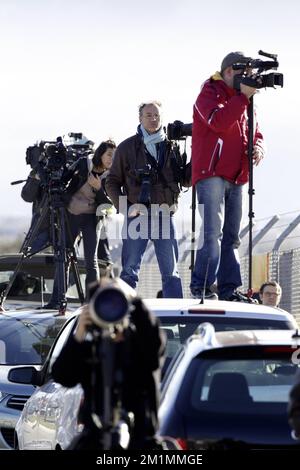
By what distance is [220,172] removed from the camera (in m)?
15.4

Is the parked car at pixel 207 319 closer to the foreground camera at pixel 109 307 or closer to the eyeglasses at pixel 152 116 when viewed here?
the foreground camera at pixel 109 307

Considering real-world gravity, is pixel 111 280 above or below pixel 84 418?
above

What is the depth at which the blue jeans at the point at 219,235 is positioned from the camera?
15.3 m

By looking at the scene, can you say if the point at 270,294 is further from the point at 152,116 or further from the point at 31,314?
the point at 31,314

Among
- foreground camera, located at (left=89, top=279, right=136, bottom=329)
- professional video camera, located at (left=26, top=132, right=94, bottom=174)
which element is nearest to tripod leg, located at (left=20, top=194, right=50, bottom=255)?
professional video camera, located at (left=26, top=132, right=94, bottom=174)

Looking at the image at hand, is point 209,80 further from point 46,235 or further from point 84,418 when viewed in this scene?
point 84,418

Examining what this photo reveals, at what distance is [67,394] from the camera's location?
11414 millimetres

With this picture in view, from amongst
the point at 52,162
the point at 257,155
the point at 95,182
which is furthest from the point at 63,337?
the point at 52,162

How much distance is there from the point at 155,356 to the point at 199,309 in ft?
10.1

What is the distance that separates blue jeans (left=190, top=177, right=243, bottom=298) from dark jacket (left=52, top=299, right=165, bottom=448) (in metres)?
6.34

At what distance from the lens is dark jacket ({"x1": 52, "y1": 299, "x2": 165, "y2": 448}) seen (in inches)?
328

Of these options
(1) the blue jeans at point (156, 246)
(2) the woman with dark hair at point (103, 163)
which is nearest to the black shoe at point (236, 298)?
(1) the blue jeans at point (156, 246)

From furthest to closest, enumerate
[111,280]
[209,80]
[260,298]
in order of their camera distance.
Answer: [260,298]
[209,80]
[111,280]
